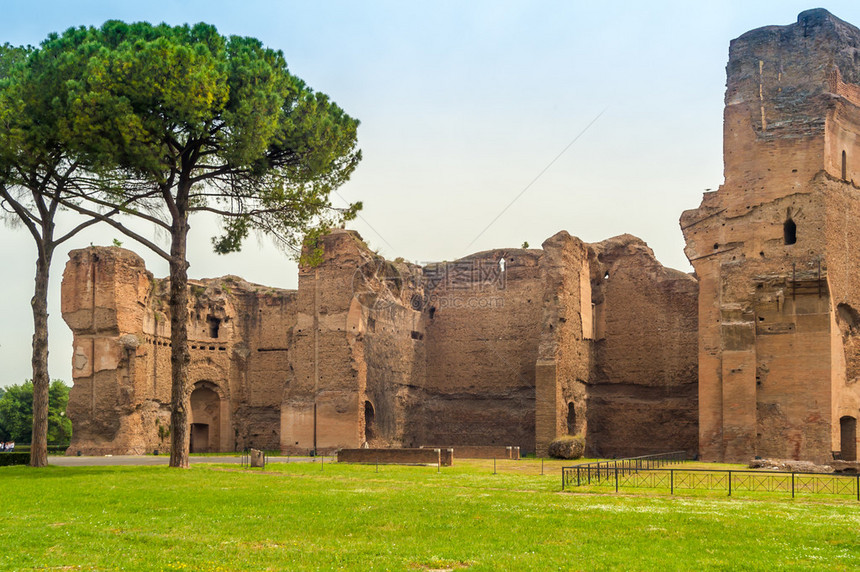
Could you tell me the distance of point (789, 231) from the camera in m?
23.8

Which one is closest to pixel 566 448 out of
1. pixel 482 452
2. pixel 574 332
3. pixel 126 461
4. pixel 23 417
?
pixel 482 452

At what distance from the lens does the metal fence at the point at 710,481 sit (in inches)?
578

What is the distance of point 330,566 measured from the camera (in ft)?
25.6

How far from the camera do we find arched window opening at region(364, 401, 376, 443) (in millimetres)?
28547

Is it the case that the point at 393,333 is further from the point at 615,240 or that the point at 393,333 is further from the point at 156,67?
the point at 156,67

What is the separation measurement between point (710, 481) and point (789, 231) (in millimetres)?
10698

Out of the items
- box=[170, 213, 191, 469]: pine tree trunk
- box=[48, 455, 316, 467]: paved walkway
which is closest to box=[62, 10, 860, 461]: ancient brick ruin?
box=[48, 455, 316, 467]: paved walkway

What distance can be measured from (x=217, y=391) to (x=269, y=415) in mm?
2180

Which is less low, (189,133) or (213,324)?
(189,133)

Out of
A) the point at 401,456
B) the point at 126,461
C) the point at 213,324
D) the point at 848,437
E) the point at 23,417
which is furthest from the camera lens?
the point at 23,417

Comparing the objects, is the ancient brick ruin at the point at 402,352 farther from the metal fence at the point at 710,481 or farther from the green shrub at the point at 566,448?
the metal fence at the point at 710,481

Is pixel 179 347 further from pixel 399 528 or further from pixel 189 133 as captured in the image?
pixel 399 528

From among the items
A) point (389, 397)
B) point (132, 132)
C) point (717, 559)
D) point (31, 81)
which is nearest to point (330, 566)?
point (717, 559)

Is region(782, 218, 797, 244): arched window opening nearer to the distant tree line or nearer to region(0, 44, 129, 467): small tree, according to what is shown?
region(0, 44, 129, 467): small tree
